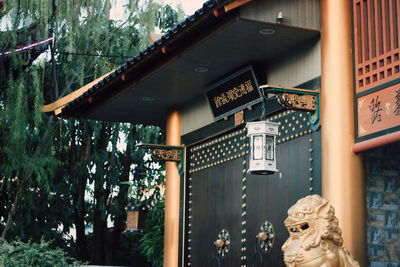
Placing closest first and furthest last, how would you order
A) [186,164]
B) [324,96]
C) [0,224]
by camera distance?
[324,96]
[186,164]
[0,224]

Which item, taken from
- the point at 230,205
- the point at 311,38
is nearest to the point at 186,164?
the point at 230,205

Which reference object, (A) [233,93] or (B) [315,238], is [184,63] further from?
(B) [315,238]

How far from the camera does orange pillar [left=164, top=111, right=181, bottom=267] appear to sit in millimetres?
11445

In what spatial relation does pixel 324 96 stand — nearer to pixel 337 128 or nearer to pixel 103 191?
pixel 337 128

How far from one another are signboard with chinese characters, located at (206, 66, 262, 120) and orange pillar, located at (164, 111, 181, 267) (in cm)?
151

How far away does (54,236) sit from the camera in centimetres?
1784

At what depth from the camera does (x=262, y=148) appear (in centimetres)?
782

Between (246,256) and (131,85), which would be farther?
(131,85)

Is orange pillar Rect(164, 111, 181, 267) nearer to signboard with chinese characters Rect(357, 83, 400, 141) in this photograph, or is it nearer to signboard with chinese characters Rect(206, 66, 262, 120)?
signboard with chinese characters Rect(206, 66, 262, 120)

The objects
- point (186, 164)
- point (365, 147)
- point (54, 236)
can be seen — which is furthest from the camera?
point (54, 236)

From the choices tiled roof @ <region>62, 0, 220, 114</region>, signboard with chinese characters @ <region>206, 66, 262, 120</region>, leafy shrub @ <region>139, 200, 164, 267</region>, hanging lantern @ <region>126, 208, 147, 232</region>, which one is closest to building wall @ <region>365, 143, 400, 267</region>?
signboard with chinese characters @ <region>206, 66, 262, 120</region>

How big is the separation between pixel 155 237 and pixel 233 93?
7.06 metres

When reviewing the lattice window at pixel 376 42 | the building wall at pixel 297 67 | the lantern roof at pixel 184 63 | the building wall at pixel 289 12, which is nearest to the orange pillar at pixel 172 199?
the lantern roof at pixel 184 63

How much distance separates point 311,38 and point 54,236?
11241 mm
